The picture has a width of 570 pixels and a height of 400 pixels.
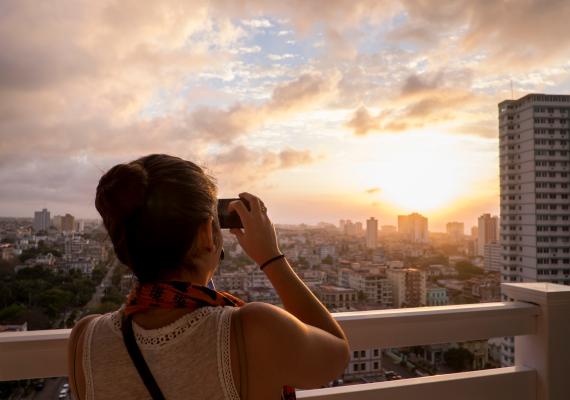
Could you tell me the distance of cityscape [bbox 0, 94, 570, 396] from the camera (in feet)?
5.34

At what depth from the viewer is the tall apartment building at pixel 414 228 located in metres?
3.64

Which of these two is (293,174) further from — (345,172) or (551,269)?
(551,269)

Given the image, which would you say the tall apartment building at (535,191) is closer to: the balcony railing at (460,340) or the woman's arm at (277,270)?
the balcony railing at (460,340)

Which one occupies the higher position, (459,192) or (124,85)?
(124,85)

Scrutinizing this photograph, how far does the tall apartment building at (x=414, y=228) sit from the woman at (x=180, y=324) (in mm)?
3012

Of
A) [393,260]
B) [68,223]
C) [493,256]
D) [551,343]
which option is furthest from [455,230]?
[68,223]

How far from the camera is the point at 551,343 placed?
6.27ft

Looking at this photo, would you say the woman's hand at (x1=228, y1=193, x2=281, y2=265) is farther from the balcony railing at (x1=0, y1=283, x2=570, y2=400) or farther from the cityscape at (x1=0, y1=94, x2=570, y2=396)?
the balcony railing at (x1=0, y1=283, x2=570, y2=400)

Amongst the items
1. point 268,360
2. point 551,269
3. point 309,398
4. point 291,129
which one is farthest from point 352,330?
point 551,269

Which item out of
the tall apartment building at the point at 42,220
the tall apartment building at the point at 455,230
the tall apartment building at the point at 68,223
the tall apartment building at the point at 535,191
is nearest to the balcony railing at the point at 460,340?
the tall apartment building at the point at 68,223

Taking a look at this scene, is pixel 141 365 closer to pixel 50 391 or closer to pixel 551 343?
pixel 50 391

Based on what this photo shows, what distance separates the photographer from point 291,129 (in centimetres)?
366

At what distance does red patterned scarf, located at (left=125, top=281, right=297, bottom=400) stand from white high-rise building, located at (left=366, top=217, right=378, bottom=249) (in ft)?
8.22

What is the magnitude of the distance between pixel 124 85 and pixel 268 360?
9.23ft
